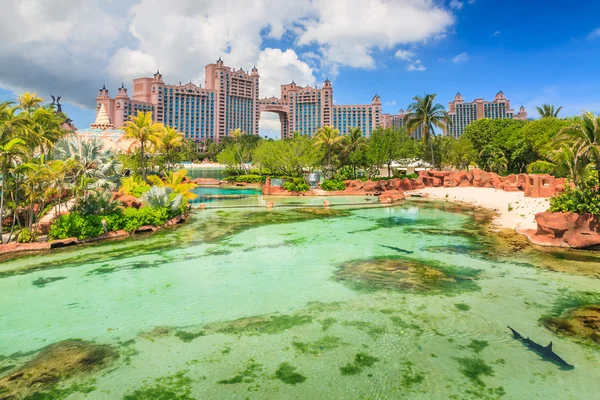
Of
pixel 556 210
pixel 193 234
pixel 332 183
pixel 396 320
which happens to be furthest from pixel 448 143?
pixel 396 320

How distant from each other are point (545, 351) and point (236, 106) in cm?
16533

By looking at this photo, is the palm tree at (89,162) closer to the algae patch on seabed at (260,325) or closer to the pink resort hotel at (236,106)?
the algae patch on seabed at (260,325)

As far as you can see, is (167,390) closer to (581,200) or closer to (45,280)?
(45,280)

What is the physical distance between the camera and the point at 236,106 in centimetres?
16075

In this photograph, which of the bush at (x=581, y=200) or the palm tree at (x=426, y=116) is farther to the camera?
the palm tree at (x=426, y=116)

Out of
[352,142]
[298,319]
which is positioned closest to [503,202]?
[352,142]

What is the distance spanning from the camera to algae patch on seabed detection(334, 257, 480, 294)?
8.98 meters

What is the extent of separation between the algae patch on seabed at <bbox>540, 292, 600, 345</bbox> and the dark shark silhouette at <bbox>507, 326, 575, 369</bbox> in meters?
0.85

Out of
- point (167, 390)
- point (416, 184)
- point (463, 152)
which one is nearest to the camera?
point (167, 390)

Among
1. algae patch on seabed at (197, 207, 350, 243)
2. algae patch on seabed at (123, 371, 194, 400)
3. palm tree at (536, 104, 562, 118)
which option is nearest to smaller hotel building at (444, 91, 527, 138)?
palm tree at (536, 104, 562, 118)

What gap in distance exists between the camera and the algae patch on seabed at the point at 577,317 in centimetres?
639

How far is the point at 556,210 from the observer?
13.7m

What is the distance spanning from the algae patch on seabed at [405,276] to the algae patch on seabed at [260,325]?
2.40 m

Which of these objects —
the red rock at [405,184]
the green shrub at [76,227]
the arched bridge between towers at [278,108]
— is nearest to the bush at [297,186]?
the red rock at [405,184]
